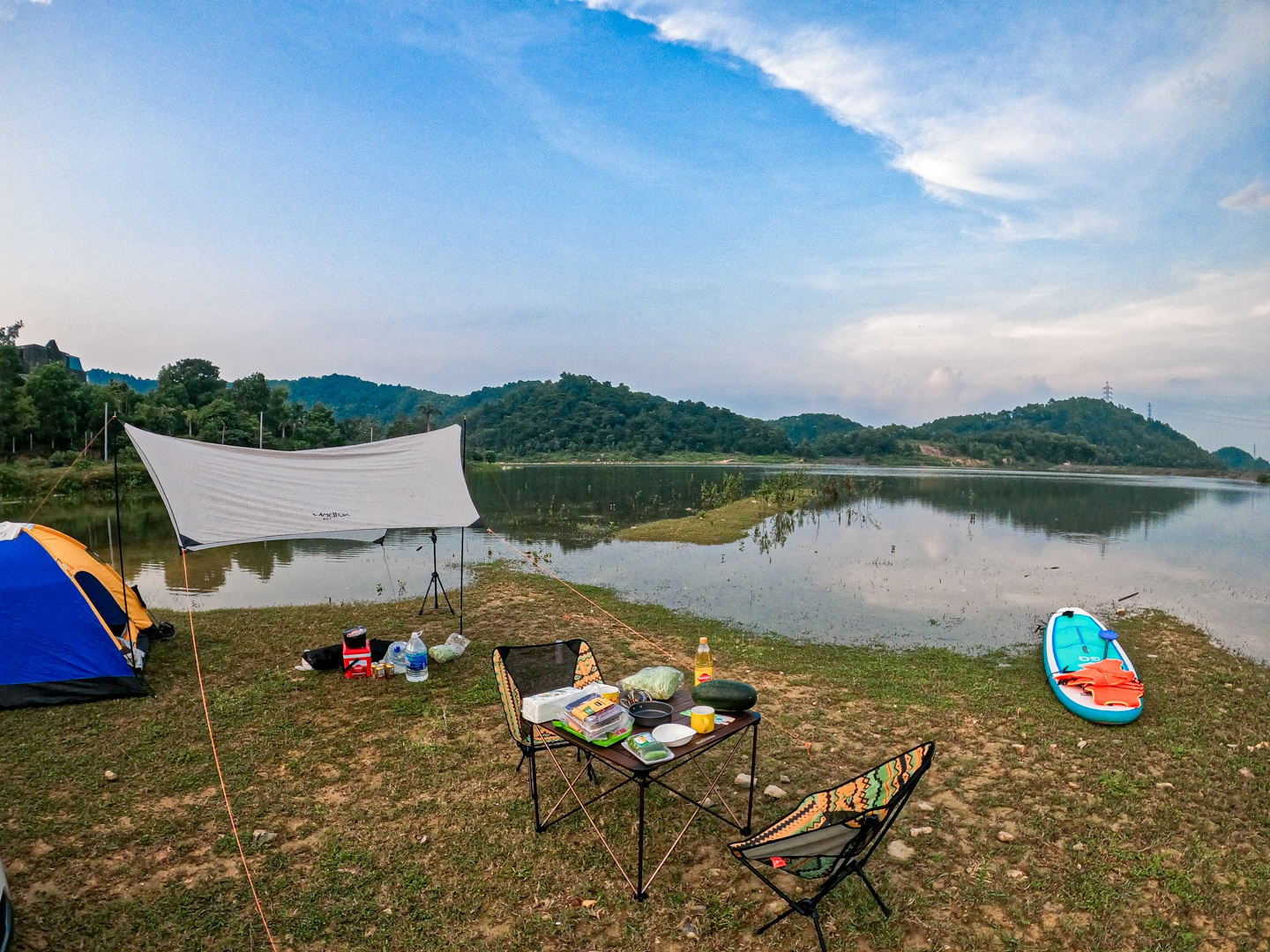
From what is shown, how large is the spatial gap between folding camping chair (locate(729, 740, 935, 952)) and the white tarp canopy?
6.18 m

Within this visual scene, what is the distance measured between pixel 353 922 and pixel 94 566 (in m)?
7.31

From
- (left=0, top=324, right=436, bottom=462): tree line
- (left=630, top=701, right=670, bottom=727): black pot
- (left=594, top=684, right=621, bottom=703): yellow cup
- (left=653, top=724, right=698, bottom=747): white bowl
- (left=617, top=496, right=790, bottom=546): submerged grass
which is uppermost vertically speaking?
(left=0, top=324, right=436, bottom=462): tree line

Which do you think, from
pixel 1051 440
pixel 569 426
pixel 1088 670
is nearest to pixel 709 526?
pixel 1088 670

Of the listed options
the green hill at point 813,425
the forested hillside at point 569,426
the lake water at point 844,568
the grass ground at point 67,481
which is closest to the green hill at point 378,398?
the forested hillside at point 569,426

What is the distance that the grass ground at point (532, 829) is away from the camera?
3.65 meters

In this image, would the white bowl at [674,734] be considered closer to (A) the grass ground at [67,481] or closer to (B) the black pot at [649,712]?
(B) the black pot at [649,712]

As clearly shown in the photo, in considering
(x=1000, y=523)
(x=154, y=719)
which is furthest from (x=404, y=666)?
(x=1000, y=523)

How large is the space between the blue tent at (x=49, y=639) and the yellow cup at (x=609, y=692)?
18.7 ft

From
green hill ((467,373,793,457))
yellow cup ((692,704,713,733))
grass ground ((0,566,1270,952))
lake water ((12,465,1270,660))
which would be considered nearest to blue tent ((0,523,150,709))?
grass ground ((0,566,1270,952))

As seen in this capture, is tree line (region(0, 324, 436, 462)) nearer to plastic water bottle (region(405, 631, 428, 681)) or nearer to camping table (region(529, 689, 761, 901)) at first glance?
plastic water bottle (region(405, 631, 428, 681))

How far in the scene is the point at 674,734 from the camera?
13.0 ft

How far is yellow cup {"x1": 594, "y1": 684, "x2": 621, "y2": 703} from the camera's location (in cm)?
427

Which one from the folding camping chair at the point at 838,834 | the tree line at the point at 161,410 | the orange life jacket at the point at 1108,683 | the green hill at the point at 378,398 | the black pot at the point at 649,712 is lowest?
the orange life jacket at the point at 1108,683

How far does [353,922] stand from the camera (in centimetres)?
366
